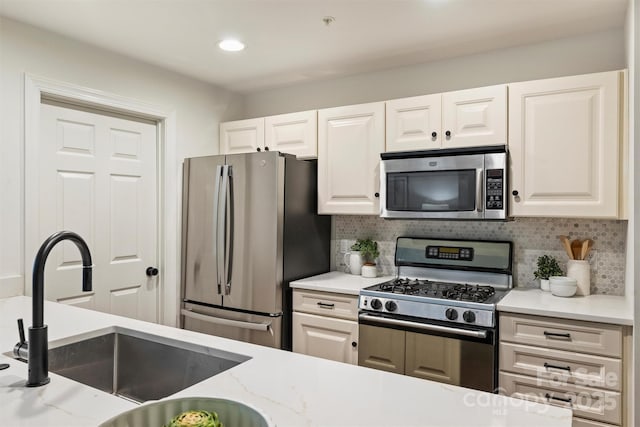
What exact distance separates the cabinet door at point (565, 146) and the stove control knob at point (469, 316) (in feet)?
2.12

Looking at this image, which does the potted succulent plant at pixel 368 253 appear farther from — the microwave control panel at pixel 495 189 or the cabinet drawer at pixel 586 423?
the cabinet drawer at pixel 586 423

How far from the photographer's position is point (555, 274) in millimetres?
2543

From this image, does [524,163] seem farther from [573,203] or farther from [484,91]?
[484,91]

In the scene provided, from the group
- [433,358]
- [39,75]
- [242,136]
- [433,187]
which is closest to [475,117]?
[433,187]

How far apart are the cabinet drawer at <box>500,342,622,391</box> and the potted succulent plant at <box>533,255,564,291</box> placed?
55 centimetres

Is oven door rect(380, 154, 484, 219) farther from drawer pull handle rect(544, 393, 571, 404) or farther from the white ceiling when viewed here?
drawer pull handle rect(544, 393, 571, 404)

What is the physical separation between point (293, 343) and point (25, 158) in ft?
6.27

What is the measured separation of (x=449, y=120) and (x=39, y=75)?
7.80 ft

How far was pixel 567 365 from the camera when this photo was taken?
2072mm

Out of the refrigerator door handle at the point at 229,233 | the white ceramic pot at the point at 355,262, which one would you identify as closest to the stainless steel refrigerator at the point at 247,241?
the refrigerator door handle at the point at 229,233

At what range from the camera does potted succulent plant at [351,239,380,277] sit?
10.2ft

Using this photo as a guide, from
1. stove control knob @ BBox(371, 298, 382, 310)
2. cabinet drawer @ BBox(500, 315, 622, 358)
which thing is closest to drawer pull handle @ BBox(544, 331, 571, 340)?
cabinet drawer @ BBox(500, 315, 622, 358)

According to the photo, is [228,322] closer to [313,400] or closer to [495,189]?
[495,189]

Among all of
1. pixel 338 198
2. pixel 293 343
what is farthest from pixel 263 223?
pixel 293 343
